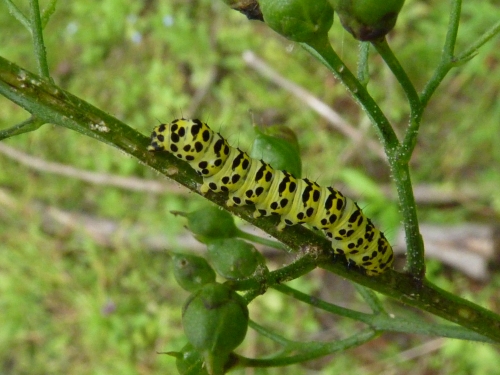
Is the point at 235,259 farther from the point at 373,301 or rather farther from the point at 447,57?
the point at 447,57

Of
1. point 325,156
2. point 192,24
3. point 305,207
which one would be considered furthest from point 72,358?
point 305,207

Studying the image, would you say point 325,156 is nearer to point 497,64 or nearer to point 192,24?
point 497,64

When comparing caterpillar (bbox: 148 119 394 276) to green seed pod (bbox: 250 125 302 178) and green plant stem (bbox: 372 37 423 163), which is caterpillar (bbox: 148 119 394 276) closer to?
green seed pod (bbox: 250 125 302 178)

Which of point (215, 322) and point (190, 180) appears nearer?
point (215, 322)

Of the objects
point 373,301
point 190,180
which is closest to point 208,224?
point 190,180

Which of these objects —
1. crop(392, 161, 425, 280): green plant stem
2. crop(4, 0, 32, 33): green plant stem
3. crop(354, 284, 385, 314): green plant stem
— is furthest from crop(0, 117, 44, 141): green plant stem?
crop(354, 284, 385, 314): green plant stem

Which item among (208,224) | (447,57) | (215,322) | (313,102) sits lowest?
(215,322)

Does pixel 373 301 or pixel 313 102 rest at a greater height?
pixel 313 102
